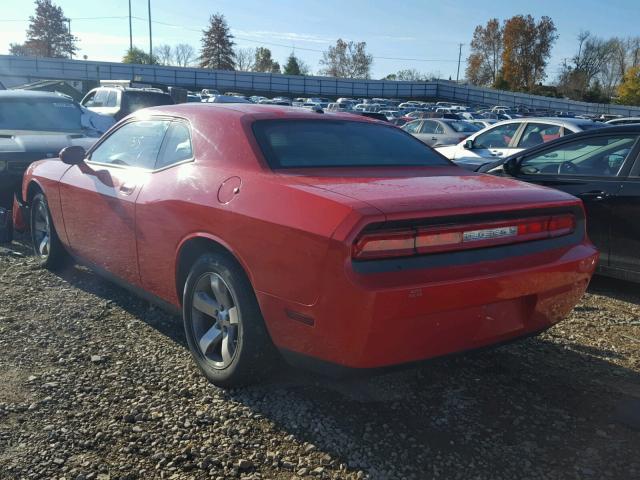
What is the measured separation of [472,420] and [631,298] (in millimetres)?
2826

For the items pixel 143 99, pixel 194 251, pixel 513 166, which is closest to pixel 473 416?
pixel 194 251

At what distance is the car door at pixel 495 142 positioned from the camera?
10.2 meters

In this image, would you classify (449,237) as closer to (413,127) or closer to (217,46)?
(413,127)

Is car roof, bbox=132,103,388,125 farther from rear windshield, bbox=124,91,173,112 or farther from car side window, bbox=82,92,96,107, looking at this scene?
car side window, bbox=82,92,96,107

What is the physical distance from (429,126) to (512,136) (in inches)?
299

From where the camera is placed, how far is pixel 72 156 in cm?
465

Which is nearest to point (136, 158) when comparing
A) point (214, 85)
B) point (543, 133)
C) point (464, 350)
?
point (464, 350)

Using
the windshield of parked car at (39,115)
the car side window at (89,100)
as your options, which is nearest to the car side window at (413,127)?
the car side window at (89,100)

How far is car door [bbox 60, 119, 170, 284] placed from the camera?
12.9ft

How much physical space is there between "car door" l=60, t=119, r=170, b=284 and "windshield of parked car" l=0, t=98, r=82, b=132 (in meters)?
4.09

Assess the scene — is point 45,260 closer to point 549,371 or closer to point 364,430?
point 364,430

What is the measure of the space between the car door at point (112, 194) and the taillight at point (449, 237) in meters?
1.87

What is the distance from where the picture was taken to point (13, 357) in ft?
12.0

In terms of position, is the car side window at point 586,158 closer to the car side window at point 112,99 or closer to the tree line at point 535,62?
the car side window at point 112,99
